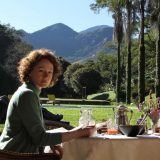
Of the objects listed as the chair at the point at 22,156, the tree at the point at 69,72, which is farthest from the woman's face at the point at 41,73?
the tree at the point at 69,72

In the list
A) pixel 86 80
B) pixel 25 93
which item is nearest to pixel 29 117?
pixel 25 93

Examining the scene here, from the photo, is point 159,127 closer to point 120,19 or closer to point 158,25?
point 158,25

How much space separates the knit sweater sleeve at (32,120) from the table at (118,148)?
504 millimetres

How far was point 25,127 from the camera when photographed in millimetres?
3236

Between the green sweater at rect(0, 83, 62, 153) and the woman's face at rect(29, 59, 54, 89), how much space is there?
0.13m

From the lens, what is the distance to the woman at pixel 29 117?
10.5 feet

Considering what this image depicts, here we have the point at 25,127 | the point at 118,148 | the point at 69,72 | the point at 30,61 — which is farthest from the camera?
the point at 69,72

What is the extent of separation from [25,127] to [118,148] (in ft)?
2.50

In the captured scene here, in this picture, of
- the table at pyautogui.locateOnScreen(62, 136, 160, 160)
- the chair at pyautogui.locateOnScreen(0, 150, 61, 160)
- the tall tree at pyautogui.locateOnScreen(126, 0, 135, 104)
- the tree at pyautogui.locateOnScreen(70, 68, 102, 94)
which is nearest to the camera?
the chair at pyautogui.locateOnScreen(0, 150, 61, 160)

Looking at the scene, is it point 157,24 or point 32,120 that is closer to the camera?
point 32,120

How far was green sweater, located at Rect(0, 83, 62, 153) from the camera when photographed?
3.20 m

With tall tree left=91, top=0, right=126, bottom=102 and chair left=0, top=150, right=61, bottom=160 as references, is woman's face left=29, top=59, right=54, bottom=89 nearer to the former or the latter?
chair left=0, top=150, right=61, bottom=160

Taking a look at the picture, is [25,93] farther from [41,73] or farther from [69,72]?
[69,72]

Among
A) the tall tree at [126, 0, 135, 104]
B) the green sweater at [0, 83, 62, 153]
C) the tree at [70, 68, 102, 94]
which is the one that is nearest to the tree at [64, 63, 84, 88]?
the tree at [70, 68, 102, 94]
